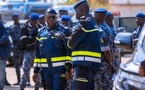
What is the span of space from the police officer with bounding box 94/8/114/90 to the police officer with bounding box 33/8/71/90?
1.88 feet

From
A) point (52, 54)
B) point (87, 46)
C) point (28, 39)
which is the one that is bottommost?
point (28, 39)

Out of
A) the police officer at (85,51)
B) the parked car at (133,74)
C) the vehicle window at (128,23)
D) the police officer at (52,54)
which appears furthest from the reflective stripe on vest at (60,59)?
the vehicle window at (128,23)

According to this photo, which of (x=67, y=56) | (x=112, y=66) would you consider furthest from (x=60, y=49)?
(x=112, y=66)

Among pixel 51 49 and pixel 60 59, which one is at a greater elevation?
pixel 51 49

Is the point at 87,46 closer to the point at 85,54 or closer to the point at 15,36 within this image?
the point at 85,54

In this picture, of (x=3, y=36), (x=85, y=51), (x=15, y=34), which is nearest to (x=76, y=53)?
(x=85, y=51)

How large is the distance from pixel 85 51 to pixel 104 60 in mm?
1305

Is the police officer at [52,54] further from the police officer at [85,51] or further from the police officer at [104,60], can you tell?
the police officer at [85,51]

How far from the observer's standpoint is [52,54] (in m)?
9.59

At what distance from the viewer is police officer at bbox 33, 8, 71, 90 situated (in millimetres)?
9586

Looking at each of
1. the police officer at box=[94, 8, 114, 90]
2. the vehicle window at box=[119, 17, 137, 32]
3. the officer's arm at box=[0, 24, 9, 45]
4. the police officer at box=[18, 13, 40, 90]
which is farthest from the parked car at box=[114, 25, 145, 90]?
the vehicle window at box=[119, 17, 137, 32]

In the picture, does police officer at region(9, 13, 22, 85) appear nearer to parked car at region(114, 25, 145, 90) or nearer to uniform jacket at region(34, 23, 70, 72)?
uniform jacket at region(34, 23, 70, 72)

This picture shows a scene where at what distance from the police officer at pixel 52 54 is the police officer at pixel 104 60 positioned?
1.88 feet

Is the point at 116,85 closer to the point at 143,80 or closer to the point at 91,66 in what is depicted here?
the point at 143,80
